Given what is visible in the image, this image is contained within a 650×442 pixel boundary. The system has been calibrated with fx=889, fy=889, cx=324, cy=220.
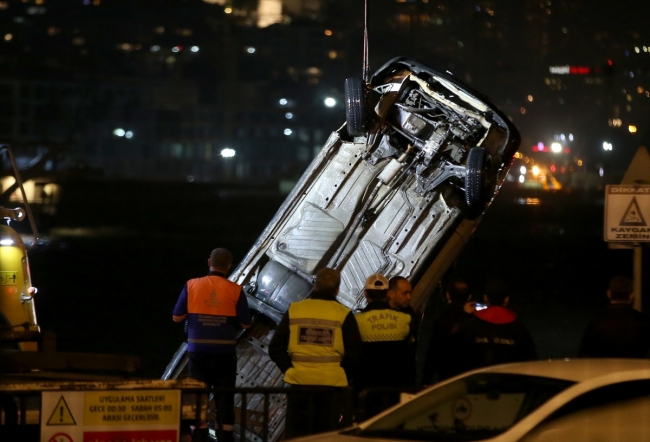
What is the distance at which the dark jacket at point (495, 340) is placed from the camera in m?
5.96

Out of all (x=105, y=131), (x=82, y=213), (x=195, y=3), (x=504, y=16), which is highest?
(x=195, y=3)

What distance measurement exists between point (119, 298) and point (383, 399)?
537 inches

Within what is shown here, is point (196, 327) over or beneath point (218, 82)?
beneath

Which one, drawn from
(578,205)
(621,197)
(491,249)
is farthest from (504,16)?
(621,197)

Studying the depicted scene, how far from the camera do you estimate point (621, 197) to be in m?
7.11

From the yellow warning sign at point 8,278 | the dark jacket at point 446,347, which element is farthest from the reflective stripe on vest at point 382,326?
the yellow warning sign at point 8,278

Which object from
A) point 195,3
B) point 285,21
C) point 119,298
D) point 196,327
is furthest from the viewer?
point 195,3

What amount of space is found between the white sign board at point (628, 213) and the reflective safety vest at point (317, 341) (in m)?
2.62

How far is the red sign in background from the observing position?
490cm

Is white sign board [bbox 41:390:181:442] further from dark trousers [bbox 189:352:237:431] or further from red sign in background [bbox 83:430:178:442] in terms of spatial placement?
dark trousers [bbox 189:352:237:431]

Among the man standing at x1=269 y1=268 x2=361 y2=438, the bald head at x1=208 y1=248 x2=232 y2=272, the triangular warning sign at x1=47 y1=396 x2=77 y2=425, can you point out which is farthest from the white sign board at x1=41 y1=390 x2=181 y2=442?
the bald head at x1=208 y1=248 x2=232 y2=272

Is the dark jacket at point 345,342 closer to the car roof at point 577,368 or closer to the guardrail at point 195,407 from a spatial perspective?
the guardrail at point 195,407

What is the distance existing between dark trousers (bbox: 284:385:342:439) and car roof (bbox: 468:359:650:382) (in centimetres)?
140

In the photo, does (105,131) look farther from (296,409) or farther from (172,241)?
(296,409)
